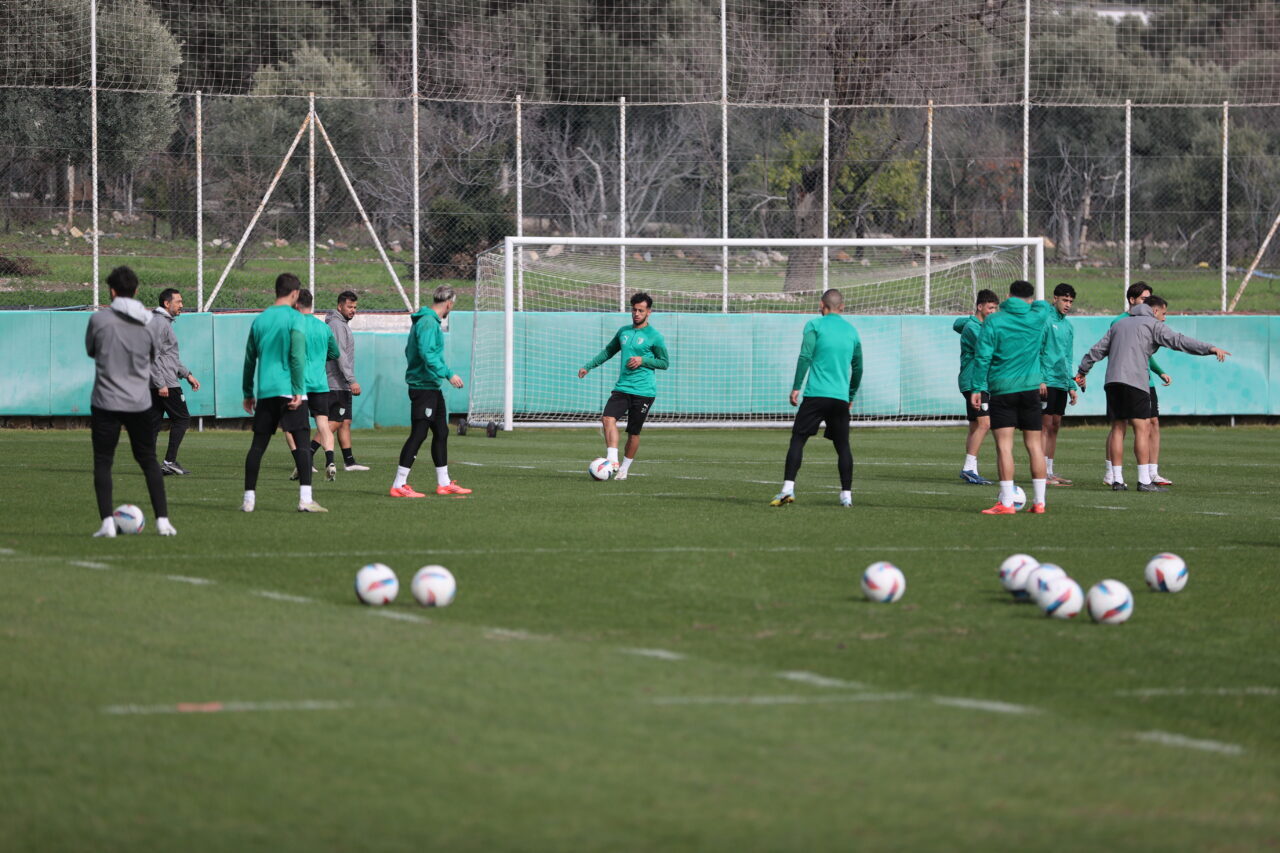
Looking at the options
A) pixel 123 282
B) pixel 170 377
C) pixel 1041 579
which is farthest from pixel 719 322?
pixel 1041 579

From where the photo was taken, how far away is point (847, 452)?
1527 cm

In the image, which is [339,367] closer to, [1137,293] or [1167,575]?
[1137,293]

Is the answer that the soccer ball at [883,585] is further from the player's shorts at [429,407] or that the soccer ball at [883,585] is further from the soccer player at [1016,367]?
the player's shorts at [429,407]

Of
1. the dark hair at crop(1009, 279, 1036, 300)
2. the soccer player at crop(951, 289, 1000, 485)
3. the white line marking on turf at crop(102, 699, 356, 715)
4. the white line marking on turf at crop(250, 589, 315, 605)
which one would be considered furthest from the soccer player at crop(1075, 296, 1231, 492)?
the white line marking on turf at crop(102, 699, 356, 715)

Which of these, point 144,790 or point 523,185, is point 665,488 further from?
point 523,185

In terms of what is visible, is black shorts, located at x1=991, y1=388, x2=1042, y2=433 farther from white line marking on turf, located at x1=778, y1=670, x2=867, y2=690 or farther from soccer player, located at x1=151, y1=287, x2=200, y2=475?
soccer player, located at x1=151, y1=287, x2=200, y2=475

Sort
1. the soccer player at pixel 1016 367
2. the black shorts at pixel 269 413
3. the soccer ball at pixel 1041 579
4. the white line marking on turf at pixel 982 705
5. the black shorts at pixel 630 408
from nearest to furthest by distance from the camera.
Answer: the white line marking on turf at pixel 982 705 < the soccer ball at pixel 1041 579 < the black shorts at pixel 269 413 < the soccer player at pixel 1016 367 < the black shorts at pixel 630 408

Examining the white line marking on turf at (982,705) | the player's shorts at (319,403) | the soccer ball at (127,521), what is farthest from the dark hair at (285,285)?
the white line marking on turf at (982,705)

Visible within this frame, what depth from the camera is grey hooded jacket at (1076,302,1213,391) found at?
17.7 m

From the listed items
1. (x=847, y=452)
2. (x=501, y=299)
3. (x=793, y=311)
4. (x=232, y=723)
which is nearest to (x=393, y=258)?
(x=501, y=299)

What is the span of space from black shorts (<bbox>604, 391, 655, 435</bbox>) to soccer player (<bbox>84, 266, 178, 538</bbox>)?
6752 millimetres

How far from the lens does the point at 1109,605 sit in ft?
28.5

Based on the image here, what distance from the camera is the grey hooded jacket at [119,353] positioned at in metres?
11.9

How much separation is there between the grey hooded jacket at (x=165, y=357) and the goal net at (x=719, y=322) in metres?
9.70
